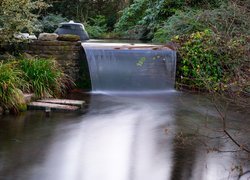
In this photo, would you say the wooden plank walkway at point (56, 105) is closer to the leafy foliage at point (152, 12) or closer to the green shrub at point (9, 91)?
the green shrub at point (9, 91)

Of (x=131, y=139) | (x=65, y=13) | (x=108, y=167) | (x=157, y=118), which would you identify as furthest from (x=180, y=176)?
(x=65, y=13)

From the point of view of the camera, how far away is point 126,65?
9.83 meters

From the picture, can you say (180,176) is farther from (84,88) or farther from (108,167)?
(84,88)

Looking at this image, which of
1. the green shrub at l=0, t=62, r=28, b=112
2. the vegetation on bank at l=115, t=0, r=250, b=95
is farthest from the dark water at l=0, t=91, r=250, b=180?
the vegetation on bank at l=115, t=0, r=250, b=95

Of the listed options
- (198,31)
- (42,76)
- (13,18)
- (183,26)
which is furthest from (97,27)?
(42,76)

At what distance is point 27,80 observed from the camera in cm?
797

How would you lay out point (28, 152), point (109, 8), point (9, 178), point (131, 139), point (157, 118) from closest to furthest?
point (9, 178) → point (28, 152) → point (131, 139) → point (157, 118) → point (109, 8)

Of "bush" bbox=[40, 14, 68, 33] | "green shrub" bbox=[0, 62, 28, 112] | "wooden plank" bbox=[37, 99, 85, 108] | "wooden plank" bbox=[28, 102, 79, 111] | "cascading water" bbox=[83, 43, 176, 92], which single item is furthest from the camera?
"bush" bbox=[40, 14, 68, 33]

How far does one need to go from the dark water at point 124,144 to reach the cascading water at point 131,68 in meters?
1.74

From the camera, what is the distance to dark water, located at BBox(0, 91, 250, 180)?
4.27m

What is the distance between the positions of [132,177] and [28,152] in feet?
4.54

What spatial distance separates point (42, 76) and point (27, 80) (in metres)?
0.30

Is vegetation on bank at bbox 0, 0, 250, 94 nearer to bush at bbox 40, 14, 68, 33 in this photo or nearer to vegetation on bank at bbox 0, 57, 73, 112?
bush at bbox 40, 14, 68, 33

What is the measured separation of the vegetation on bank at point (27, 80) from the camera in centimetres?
695
